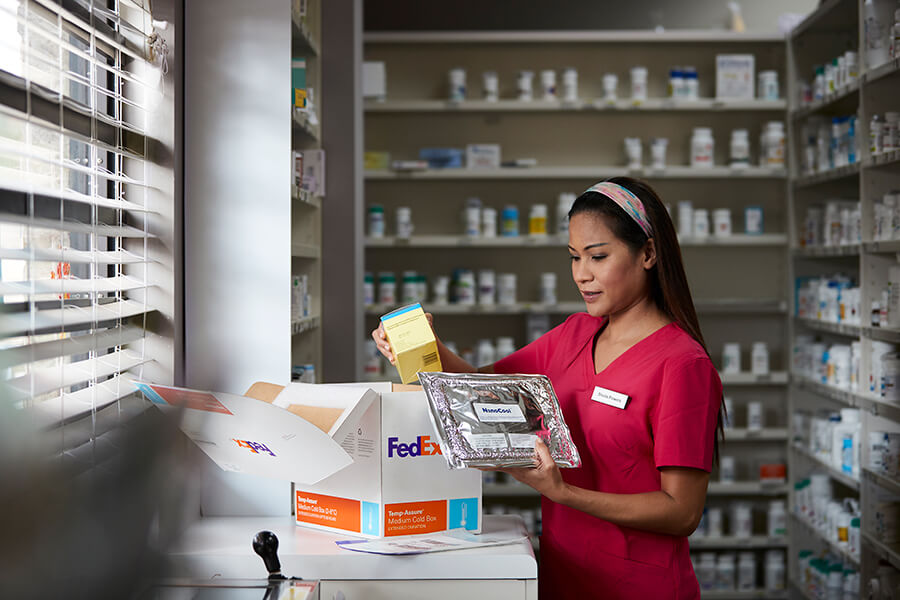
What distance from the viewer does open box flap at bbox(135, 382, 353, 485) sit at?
136cm

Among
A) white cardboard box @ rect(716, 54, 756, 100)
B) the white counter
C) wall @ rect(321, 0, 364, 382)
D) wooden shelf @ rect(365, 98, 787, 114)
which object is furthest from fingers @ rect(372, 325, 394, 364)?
white cardboard box @ rect(716, 54, 756, 100)

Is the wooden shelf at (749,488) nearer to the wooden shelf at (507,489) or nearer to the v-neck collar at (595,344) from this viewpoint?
the wooden shelf at (507,489)

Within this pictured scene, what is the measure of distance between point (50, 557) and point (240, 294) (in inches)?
60.4

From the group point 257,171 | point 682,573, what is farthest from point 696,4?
point 682,573

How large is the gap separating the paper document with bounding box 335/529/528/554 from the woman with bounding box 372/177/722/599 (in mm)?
148

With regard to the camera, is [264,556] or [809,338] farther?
[809,338]

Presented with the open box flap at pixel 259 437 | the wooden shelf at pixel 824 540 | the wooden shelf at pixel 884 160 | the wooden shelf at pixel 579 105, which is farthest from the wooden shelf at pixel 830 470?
the open box flap at pixel 259 437

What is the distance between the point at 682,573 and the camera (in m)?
1.68

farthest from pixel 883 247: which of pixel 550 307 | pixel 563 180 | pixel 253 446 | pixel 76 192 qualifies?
pixel 76 192

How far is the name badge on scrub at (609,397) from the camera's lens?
1.68m

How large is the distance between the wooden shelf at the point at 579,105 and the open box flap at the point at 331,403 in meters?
2.91

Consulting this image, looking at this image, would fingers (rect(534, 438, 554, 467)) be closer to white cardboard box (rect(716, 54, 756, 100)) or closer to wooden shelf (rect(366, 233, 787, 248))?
wooden shelf (rect(366, 233, 787, 248))

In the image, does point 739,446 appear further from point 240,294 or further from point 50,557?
point 50,557

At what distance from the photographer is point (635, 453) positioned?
1.68 metres
